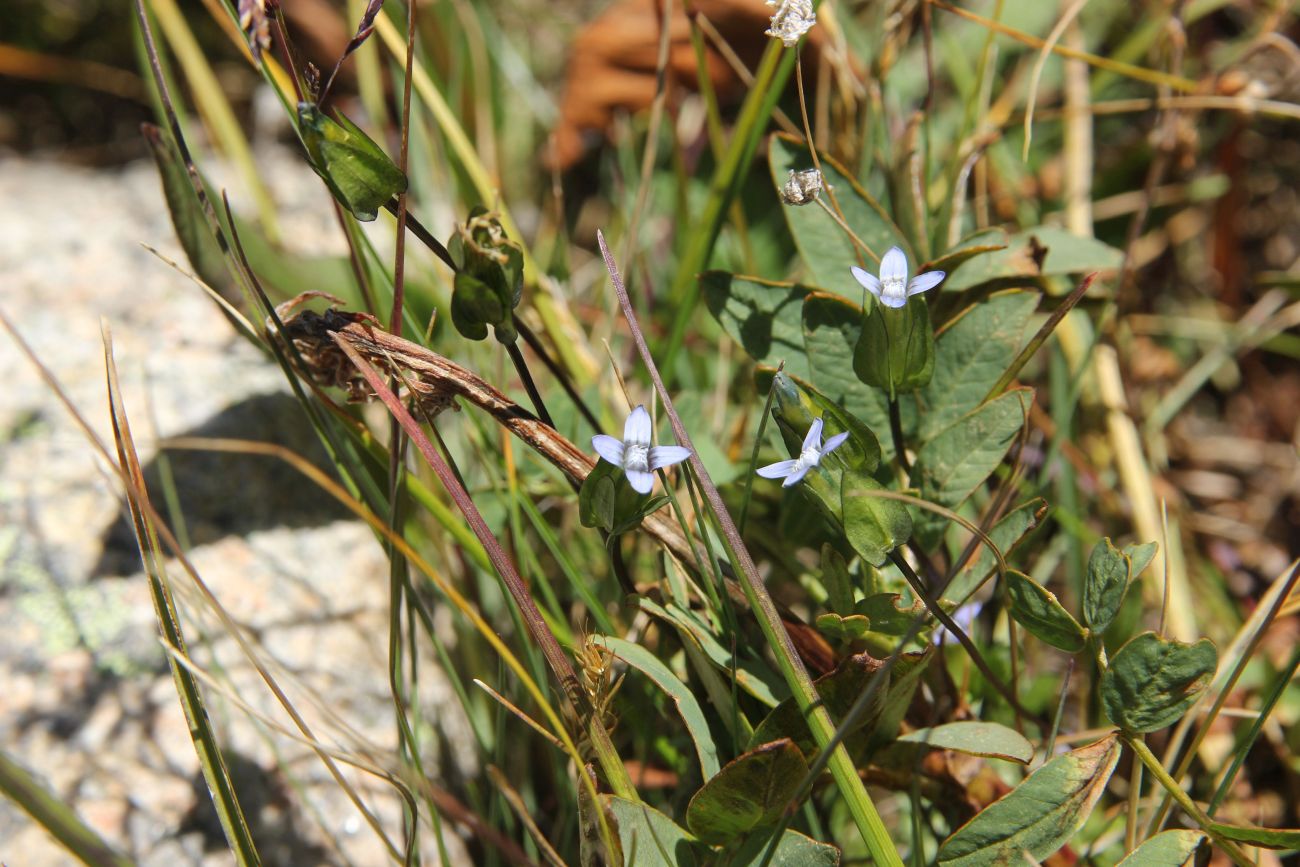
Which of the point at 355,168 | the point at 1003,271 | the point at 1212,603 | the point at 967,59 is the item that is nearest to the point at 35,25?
the point at 355,168

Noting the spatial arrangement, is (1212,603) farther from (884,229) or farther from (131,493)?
(131,493)

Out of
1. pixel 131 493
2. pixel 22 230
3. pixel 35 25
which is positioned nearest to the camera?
pixel 131 493

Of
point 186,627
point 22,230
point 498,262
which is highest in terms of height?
point 22,230

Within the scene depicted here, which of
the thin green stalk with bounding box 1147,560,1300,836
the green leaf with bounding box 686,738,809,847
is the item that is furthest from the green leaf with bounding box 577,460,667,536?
the thin green stalk with bounding box 1147,560,1300,836

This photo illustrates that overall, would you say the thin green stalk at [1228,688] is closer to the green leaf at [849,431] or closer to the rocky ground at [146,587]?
the green leaf at [849,431]

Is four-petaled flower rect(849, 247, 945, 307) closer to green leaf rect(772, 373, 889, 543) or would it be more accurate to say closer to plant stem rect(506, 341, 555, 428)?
green leaf rect(772, 373, 889, 543)

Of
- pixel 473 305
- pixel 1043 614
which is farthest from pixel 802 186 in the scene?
pixel 1043 614
